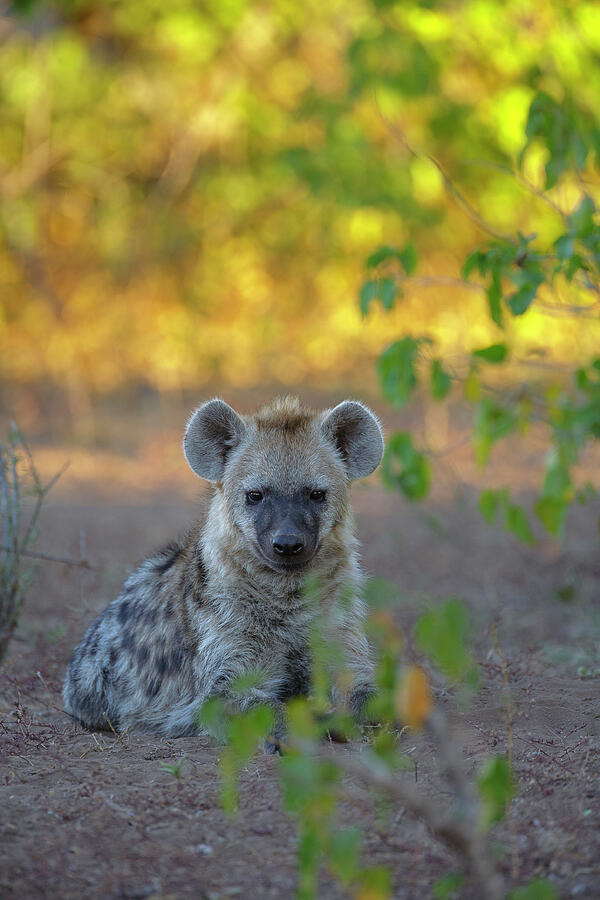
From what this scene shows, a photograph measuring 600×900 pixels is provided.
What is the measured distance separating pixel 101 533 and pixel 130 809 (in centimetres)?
462

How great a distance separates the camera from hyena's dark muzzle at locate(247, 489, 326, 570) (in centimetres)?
325

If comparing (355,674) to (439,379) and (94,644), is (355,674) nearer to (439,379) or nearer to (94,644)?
(94,644)

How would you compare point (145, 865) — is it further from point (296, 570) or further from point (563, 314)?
point (563, 314)

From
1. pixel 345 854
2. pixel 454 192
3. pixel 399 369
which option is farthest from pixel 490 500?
pixel 345 854

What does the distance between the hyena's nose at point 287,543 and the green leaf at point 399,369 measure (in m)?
1.13

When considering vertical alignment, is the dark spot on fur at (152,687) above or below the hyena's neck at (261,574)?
below

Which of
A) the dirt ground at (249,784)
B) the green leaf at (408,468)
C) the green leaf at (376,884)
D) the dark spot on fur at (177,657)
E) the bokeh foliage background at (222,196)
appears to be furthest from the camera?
the bokeh foliage background at (222,196)

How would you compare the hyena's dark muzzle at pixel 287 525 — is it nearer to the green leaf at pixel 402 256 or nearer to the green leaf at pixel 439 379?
the green leaf at pixel 439 379

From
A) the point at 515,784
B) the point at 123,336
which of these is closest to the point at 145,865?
the point at 515,784

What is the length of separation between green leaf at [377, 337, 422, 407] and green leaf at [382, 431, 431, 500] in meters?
0.17

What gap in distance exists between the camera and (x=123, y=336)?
11672 mm

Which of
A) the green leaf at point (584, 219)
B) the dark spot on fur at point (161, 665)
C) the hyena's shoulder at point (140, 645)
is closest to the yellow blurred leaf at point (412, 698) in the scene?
the hyena's shoulder at point (140, 645)

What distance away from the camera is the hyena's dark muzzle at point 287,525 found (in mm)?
3246

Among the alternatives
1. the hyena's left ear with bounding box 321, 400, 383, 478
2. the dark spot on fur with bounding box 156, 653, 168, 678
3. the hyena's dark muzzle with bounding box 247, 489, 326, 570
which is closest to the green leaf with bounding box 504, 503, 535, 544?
the hyena's left ear with bounding box 321, 400, 383, 478
